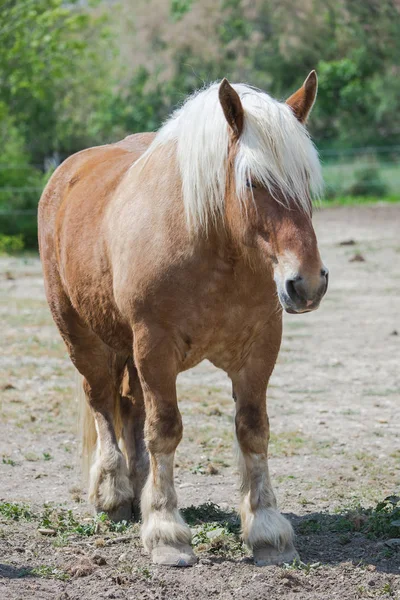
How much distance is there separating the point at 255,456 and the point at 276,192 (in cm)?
127

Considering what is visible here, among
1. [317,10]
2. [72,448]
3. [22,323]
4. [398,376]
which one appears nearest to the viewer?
[72,448]

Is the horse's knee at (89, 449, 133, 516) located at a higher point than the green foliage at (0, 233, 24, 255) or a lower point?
higher

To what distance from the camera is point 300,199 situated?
10.9 ft

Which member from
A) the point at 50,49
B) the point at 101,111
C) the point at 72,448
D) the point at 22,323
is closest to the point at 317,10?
the point at 101,111

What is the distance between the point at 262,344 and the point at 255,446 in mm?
470

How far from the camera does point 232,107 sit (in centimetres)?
340

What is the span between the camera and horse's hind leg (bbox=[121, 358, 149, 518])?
458 cm

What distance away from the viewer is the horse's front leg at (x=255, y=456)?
12.5 feet

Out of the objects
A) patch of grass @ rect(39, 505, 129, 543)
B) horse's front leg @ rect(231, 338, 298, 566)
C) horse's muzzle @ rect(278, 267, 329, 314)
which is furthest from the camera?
patch of grass @ rect(39, 505, 129, 543)

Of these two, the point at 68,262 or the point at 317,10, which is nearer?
the point at 68,262

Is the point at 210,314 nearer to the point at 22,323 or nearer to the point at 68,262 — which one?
the point at 68,262

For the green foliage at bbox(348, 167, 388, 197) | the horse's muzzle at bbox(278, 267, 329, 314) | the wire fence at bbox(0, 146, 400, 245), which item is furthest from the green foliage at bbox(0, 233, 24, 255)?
the horse's muzzle at bbox(278, 267, 329, 314)

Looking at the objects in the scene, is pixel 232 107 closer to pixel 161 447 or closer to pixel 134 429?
pixel 161 447

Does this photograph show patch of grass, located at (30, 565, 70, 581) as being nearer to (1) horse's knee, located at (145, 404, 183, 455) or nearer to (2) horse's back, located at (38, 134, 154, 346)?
(1) horse's knee, located at (145, 404, 183, 455)
